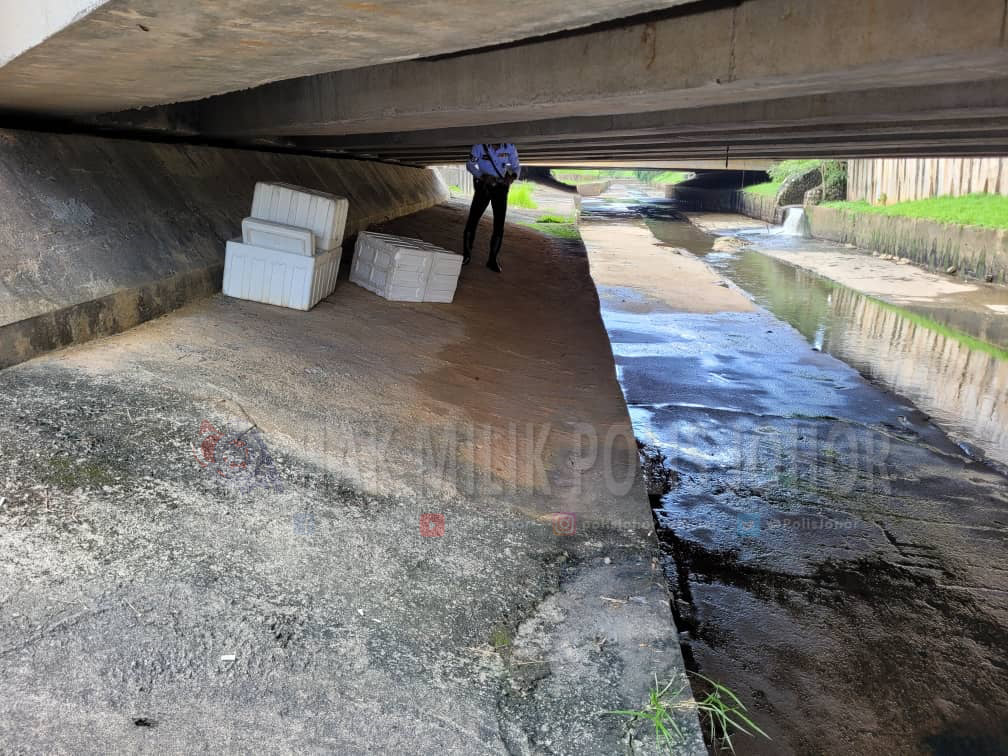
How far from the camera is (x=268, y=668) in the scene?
3.13 m

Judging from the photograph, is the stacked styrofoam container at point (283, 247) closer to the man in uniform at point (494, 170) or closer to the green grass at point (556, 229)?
the man in uniform at point (494, 170)

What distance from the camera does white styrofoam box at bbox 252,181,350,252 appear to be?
8148 mm

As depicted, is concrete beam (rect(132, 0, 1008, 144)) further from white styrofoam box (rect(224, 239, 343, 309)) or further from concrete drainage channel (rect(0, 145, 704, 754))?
concrete drainage channel (rect(0, 145, 704, 754))

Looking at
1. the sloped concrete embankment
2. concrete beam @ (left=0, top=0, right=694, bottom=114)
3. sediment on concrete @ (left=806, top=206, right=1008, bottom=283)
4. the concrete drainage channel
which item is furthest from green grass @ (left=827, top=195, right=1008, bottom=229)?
concrete beam @ (left=0, top=0, right=694, bottom=114)

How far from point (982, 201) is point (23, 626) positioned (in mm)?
21764

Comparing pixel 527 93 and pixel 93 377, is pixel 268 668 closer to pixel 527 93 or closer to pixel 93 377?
pixel 93 377

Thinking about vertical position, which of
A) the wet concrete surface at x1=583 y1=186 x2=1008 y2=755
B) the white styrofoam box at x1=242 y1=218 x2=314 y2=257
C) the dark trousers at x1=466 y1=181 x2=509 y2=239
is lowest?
the wet concrete surface at x1=583 y1=186 x2=1008 y2=755

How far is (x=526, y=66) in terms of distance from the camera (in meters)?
5.90

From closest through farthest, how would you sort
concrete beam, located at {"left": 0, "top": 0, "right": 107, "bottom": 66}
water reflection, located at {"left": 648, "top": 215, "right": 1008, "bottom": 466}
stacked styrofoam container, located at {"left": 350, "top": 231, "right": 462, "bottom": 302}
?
concrete beam, located at {"left": 0, "top": 0, "right": 107, "bottom": 66} < water reflection, located at {"left": 648, "top": 215, "right": 1008, "bottom": 466} < stacked styrofoam container, located at {"left": 350, "top": 231, "right": 462, "bottom": 302}

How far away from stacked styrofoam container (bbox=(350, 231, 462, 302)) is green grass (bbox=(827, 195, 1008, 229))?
45.6 feet

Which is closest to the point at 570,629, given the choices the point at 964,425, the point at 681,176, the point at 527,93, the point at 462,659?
the point at 462,659

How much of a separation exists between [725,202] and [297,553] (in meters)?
43.5

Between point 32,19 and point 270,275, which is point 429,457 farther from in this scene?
point 270,275

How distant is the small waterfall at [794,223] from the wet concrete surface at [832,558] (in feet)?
70.7
